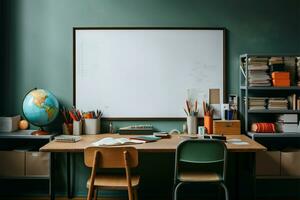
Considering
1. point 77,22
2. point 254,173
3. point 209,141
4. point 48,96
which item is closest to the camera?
point 209,141

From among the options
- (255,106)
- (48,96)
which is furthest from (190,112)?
(48,96)

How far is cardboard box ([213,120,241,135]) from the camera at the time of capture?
12.5ft

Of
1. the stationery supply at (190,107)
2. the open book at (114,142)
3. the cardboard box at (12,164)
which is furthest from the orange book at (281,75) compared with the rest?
the cardboard box at (12,164)

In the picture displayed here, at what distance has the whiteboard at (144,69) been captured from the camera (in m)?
3.97

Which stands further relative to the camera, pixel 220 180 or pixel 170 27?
pixel 170 27

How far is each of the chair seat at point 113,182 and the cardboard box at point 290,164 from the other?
1.50m

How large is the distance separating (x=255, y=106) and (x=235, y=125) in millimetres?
274

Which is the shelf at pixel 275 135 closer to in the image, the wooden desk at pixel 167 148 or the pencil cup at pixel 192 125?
the wooden desk at pixel 167 148

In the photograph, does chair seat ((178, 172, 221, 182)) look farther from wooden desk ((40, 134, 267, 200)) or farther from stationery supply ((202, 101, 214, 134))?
stationery supply ((202, 101, 214, 134))

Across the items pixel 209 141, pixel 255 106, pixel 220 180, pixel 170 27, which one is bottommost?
pixel 220 180

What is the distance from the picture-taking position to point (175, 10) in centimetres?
398

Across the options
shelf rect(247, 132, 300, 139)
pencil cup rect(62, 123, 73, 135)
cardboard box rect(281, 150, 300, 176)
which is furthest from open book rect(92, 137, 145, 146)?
cardboard box rect(281, 150, 300, 176)

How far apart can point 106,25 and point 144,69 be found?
1.99 ft

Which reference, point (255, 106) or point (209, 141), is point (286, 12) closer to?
Result: point (255, 106)
